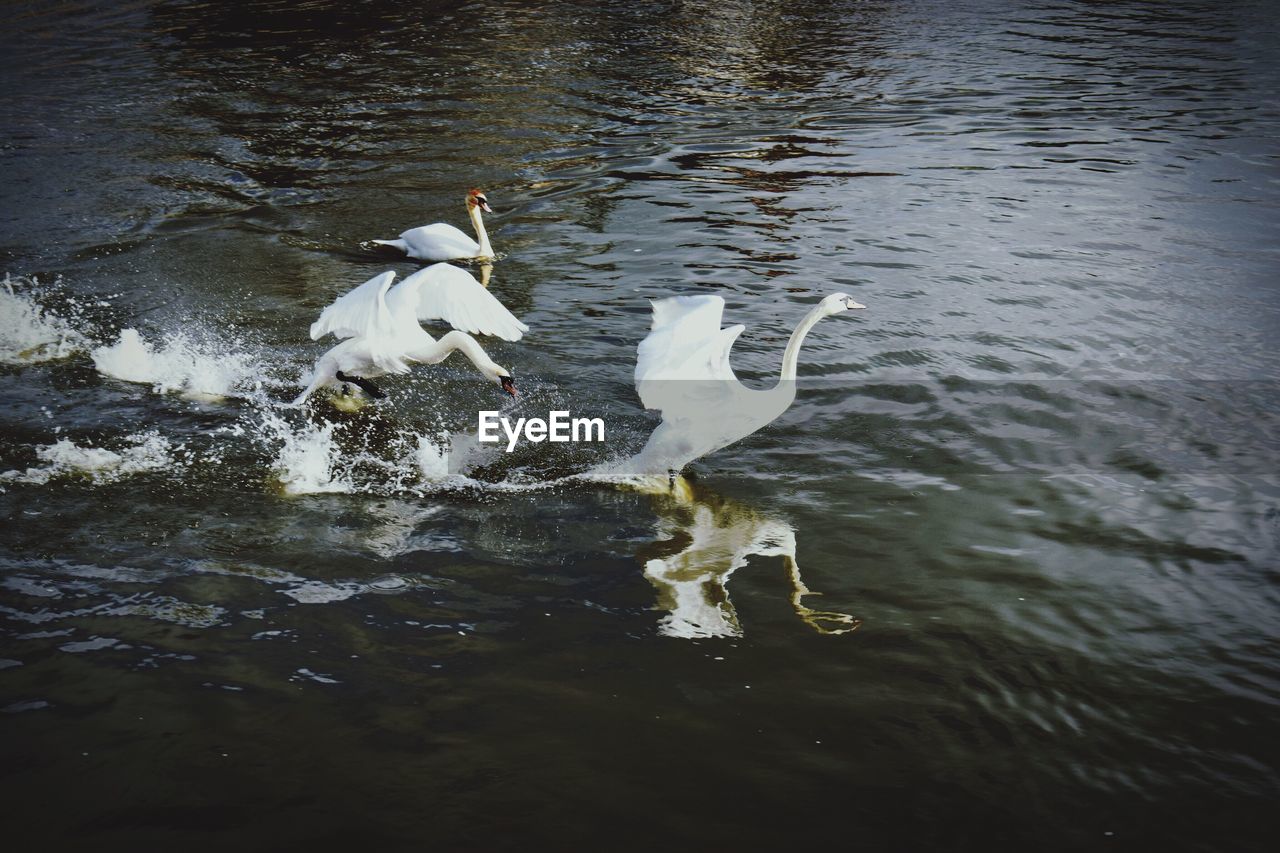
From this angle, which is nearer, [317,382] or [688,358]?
[688,358]

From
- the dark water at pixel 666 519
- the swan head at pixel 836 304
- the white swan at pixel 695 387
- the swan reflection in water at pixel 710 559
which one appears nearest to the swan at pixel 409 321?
the dark water at pixel 666 519

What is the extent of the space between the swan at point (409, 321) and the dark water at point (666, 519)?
0.51 meters

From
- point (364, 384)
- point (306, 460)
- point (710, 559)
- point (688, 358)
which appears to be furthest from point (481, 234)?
point (710, 559)

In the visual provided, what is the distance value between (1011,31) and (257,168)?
16626mm

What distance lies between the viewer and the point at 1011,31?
75.4 ft

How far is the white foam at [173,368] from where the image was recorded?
8.11 m

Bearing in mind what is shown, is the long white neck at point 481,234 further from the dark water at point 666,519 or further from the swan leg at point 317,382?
the swan leg at point 317,382

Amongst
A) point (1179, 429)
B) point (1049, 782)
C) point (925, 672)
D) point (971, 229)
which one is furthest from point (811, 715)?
point (971, 229)

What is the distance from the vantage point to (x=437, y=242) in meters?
11.1

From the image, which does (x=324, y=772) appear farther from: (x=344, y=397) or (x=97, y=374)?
(x=97, y=374)

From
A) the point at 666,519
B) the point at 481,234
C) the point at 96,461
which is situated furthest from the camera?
the point at 481,234

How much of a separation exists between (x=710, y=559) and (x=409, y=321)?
301 cm

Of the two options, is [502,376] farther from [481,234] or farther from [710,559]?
[481,234]

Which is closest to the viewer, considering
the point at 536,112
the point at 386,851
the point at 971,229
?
the point at 386,851
